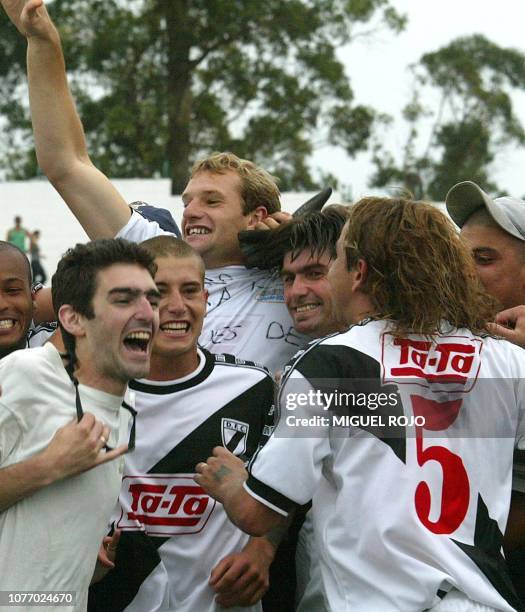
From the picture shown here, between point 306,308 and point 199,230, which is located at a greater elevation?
point 199,230

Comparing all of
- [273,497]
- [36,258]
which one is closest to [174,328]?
[273,497]

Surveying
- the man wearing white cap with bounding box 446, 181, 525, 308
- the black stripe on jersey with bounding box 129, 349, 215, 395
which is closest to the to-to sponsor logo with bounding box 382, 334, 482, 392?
the black stripe on jersey with bounding box 129, 349, 215, 395

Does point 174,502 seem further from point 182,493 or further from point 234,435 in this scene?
point 234,435

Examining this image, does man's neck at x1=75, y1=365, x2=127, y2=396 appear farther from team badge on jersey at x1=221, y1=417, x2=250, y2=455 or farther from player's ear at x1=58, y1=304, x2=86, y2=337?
team badge on jersey at x1=221, y1=417, x2=250, y2=455

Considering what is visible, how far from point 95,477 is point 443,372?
1069mm

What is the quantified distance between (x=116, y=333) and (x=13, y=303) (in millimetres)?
1100

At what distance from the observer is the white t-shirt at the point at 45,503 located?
116 inches

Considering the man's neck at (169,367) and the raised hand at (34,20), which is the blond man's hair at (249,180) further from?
the man's neck at (169,367)

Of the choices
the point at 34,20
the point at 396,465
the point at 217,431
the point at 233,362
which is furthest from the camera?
the point at 34,20

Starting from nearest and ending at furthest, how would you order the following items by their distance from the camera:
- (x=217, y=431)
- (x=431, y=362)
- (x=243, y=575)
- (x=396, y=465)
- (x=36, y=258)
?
(x=396, y=465) < (x=431, y=362) < (x=243, y=575) < (x=217, y=431) < (x=36, y=258)

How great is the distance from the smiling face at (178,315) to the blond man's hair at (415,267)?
723 millimetres

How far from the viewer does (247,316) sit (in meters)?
4.27

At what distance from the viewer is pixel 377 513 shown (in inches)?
113

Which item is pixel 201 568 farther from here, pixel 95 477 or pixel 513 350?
pixel 513 350
